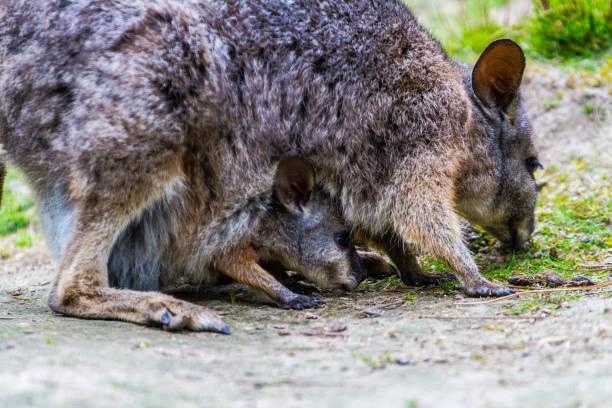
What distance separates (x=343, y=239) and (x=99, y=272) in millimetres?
1541

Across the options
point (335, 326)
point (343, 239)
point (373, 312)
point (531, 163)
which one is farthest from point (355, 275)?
point (531, 163)

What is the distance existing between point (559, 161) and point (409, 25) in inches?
94.3

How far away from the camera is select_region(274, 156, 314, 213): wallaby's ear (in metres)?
4.11

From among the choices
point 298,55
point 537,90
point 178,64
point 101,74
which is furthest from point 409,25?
point 537,90

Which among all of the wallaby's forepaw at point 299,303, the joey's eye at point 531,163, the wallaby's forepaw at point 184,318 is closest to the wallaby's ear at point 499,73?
the joey's eye at point 531,163

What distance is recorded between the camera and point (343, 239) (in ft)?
14.7

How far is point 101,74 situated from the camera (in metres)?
3.60

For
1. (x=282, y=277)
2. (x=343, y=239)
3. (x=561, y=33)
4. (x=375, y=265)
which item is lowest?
(x=282, y=277)

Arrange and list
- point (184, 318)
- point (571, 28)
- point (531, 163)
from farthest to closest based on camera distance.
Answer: point (571, 28) → point (531, 163) → point (184, 318)

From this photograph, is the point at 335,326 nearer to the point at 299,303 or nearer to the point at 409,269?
the point at 299,303

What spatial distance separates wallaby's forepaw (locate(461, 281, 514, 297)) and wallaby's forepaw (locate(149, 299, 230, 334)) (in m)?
1.46

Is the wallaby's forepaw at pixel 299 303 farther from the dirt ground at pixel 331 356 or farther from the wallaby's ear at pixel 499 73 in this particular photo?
the wallaby's ear at pixel 499 73

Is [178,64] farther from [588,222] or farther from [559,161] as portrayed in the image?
[559,161]

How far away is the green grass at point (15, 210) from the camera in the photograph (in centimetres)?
696
